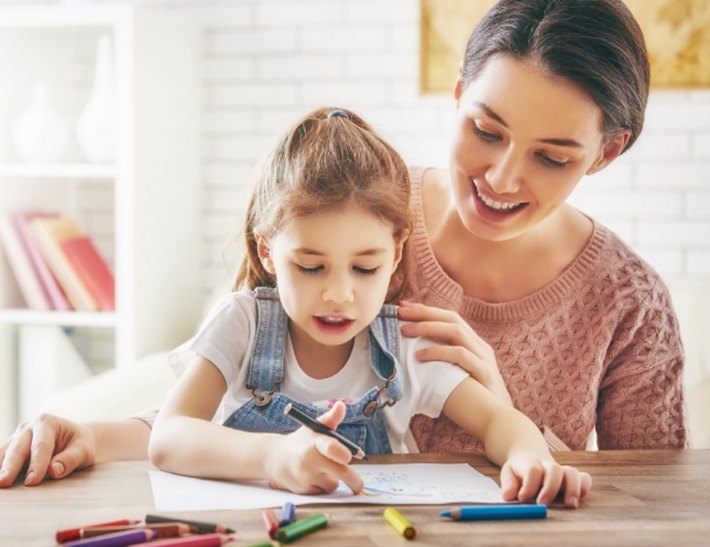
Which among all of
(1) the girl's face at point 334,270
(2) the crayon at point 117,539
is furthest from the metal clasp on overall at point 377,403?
(2) the crayon at point 117,539

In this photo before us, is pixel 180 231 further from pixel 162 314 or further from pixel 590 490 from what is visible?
pixel 590 490

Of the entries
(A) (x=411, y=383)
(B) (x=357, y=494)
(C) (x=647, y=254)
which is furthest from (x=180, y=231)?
(B) (x=357, y=494)

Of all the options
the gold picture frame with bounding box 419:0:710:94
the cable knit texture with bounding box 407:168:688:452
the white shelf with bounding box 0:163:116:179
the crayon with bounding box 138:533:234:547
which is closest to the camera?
the crayon with bounding box 138:533:234:547

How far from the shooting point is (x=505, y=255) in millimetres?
1968

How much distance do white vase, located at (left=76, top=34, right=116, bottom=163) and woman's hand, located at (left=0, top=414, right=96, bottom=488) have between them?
2461 mm

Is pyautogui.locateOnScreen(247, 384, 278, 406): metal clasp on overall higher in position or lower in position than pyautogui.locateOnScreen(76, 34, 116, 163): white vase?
lower

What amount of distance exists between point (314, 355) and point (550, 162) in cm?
46

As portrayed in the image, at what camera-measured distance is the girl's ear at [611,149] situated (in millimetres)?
1774

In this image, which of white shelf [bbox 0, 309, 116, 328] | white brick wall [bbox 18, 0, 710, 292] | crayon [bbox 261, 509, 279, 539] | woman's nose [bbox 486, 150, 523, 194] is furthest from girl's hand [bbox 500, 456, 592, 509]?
white shelf [bbox 0, 309, 116, 328]

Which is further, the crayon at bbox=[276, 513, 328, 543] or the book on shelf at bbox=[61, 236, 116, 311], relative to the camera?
the book on shelf at bbox=[61, 236, 116, 311]

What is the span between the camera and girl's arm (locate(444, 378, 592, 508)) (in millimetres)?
1262

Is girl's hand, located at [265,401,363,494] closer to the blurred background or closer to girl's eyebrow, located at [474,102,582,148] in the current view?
girl's eyebrow, located at [474,102,582,148]

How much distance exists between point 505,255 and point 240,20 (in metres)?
2.29

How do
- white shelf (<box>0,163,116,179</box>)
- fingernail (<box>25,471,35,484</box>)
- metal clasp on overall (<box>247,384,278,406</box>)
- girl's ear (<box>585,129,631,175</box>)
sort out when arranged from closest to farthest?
fingernail (<box>25,471,35,484</box>) → metal clasp on overall (<box>247,384,278,406</box>) → girl's ear (<box>585,129,631,175</box>) → white shelf (<box>0,163,116,179</box>)
